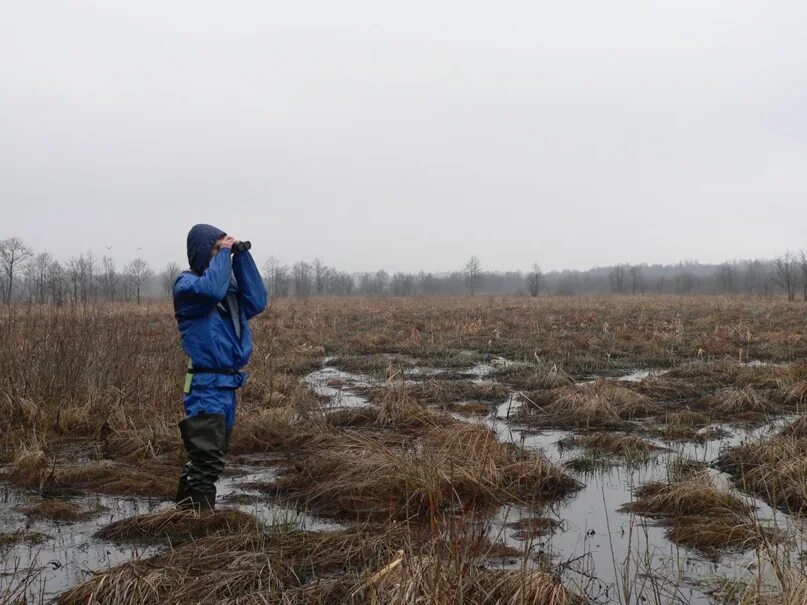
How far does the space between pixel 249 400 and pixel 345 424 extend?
1749mm

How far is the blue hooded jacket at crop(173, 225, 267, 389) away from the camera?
4090 millimetres

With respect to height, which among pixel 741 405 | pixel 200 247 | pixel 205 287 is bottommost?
pixel 741 405

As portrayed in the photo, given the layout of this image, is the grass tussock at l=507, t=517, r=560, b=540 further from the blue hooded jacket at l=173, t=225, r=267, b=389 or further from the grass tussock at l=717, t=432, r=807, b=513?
the blue hooded jacket at l=173, t=225, r=267, b=389

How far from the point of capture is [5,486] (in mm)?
5113

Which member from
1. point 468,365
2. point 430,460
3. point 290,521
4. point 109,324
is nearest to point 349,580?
point 290,521

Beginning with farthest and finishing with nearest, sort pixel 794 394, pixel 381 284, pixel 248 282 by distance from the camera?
pixel 381 284 < pixel 794 394 < pixel 248 282

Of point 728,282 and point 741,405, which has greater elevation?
point 728,282

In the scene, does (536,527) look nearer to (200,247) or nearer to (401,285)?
(200,247)

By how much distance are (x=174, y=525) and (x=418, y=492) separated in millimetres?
1626

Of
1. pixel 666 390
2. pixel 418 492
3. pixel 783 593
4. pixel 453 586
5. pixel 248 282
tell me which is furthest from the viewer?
pixel 666 390

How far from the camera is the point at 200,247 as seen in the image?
431 centimetres

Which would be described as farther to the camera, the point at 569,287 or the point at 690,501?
the point at 569,287

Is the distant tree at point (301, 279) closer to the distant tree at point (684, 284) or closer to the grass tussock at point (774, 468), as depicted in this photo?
the distant tree at point (684, 284)

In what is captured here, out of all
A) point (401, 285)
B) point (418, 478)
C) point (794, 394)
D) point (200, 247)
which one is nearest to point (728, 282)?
point (401, 285)
